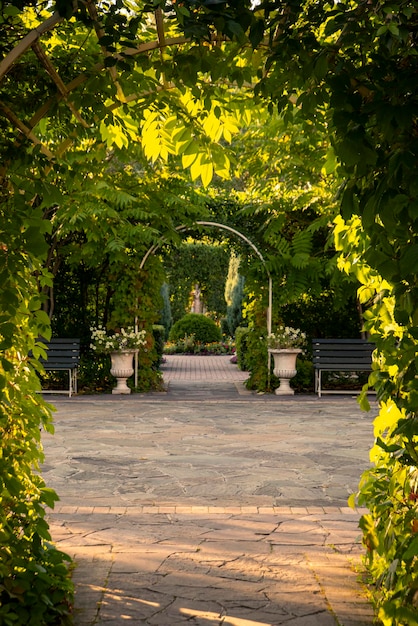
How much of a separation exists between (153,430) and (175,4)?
25.8ft

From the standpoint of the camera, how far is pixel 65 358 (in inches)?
541

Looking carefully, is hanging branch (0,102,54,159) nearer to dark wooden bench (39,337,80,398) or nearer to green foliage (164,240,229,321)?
dark wooden bench (39,337,80,398)

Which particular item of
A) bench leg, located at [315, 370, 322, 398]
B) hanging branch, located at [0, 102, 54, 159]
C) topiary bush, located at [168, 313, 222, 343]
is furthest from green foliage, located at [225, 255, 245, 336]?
hanging branch, located at [0, 102, 54, 159]

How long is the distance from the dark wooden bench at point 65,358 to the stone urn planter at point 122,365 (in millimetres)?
630

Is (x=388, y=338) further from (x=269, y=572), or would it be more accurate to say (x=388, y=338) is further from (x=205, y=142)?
(x=269, y=572)

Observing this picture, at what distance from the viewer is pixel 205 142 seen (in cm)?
391

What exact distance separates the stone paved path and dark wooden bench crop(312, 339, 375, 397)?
103 inches

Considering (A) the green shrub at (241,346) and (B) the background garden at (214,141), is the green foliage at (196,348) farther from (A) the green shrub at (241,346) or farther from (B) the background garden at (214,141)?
(B) the background garden at (214,141)

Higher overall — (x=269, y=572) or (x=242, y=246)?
(x=242, y=246)

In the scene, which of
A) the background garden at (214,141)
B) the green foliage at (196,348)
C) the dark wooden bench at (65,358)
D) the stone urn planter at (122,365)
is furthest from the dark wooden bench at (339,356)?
the green foliage at (196,348)

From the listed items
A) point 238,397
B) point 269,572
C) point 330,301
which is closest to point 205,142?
point 269,572

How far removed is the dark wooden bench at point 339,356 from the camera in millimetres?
13852

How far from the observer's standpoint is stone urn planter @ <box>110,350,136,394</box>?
14031 mm

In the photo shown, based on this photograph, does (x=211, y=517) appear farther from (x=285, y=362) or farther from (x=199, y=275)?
(x=199, y=275)
